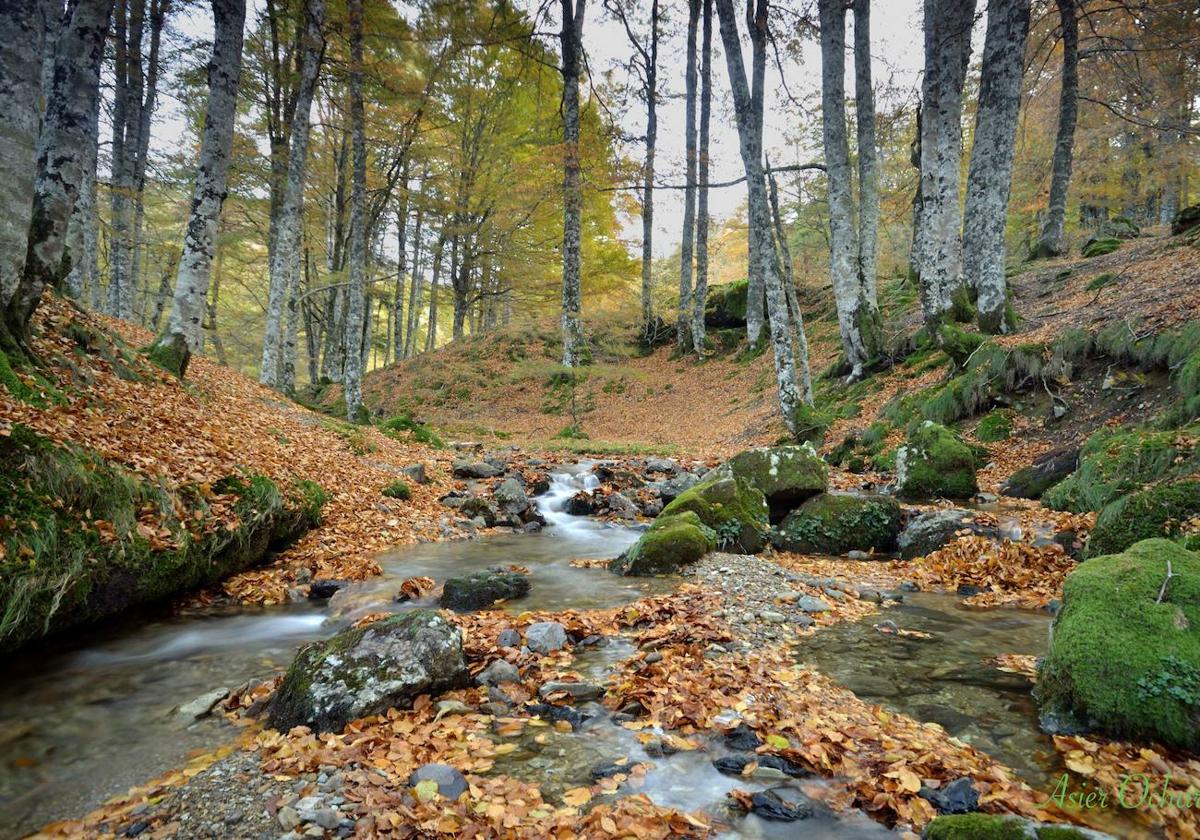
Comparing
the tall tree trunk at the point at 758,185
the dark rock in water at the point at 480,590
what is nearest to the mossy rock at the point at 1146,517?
the dark rock in water at the point at 480,590

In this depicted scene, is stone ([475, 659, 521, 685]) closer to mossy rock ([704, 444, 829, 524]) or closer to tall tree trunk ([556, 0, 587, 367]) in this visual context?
mossy rock ([704, 444, 829, 524])

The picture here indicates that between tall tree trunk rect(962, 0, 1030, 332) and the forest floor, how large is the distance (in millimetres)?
1245

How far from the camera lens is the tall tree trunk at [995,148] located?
1130cm

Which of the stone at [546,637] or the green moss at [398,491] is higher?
the green moss at [398,491]

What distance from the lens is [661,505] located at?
1032 centimetres

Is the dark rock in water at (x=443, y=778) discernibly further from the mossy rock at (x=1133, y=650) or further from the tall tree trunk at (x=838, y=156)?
the tall tree trunk at (x=838, y=156)

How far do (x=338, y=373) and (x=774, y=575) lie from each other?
22.5 metres

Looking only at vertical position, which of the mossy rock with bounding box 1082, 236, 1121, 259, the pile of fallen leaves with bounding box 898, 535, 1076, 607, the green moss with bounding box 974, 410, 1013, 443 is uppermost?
the mossy rock with bounding box 1082, 236, 1121, 259

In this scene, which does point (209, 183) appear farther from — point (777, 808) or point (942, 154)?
point (942, 154)

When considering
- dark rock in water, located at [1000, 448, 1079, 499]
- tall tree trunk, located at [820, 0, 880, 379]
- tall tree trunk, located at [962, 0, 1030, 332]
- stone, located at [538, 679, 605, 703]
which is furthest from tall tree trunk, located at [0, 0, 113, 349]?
tall tree trunk, located at [962, 0, 1030, 332]

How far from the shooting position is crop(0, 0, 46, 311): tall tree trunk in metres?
4.86

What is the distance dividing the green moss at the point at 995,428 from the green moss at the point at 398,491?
979 cm

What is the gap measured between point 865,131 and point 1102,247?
7.11 metres

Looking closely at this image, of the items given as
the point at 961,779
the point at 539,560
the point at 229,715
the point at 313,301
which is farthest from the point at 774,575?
the point at 313,301
